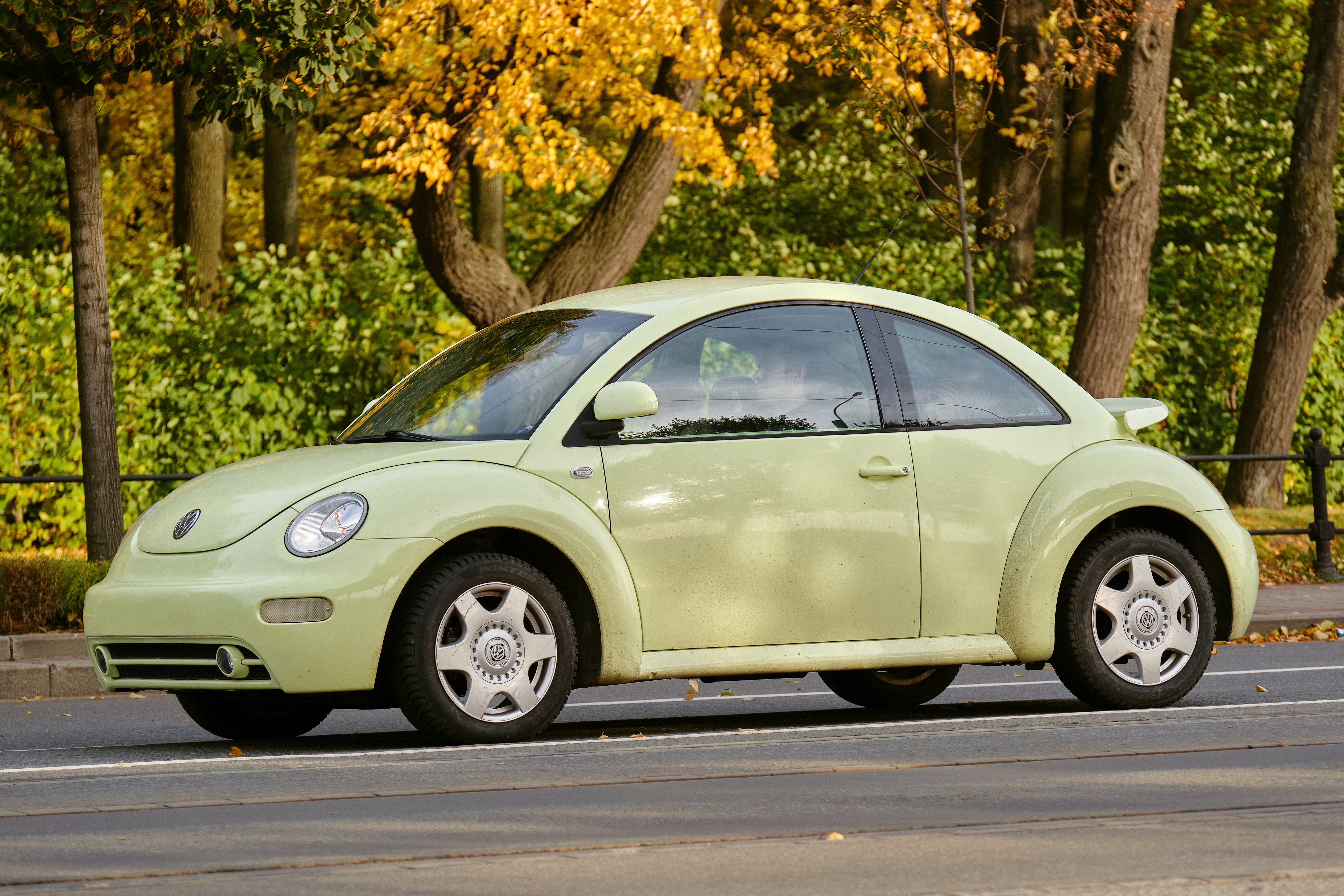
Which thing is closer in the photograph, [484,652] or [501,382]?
[484,652]

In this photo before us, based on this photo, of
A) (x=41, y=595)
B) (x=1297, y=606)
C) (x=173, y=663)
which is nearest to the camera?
(x=173, y=663)

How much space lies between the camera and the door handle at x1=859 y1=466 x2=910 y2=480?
7277mm

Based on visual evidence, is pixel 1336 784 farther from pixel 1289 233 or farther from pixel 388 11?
pixel 1289 233

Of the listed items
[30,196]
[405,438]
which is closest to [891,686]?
[405,438]

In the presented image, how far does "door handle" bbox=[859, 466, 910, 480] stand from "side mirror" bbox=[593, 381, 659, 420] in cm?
90

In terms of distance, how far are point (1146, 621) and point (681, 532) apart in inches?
79.8

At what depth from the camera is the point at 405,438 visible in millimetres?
7242

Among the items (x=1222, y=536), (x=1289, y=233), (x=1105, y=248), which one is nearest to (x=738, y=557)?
(x=1222, y=536)

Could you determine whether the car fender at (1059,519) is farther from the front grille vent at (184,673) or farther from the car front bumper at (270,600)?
the front grille vent at (184,673)

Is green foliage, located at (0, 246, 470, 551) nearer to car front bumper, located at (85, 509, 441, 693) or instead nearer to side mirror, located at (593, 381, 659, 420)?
car front bumper, located at (85, 509, 441, 693)

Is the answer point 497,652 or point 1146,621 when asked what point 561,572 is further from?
point 1146,621

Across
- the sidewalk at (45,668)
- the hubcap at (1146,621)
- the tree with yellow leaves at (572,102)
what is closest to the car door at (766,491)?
the hubcap at (1146,621)

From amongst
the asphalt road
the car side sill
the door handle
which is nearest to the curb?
the asphalt road

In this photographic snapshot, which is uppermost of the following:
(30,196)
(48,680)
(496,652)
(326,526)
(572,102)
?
(572,102)
